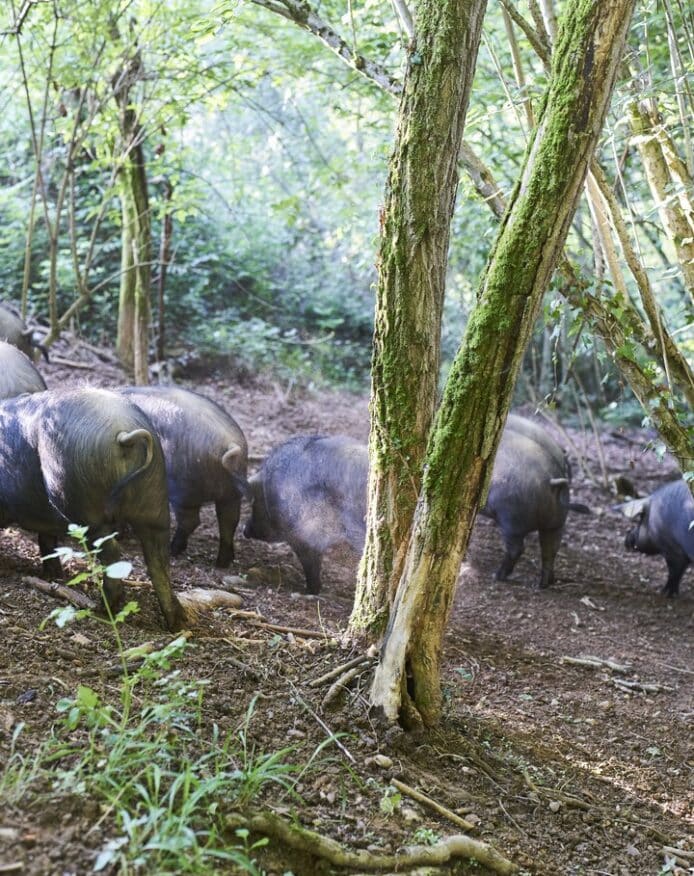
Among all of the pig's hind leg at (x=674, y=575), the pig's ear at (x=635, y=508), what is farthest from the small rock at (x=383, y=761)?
the pig's ear at (x=635, y=508)

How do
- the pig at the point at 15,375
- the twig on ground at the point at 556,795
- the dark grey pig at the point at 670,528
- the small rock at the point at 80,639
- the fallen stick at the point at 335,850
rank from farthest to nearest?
the dark grey pig at the point at 670,528, the pig at the point at 15,375, the small rock at the point at 80,639, the twig on ground at the point at 556,795, the fallen stick at the point at 335,850

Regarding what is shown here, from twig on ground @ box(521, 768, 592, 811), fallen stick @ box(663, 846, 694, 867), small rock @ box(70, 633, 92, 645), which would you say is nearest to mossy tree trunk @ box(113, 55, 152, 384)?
small rock @ box(70, 633, 92, 645)

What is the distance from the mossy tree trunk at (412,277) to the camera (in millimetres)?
3662

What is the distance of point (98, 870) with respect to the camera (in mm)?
2355

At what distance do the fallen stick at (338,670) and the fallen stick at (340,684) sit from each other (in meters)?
0.02

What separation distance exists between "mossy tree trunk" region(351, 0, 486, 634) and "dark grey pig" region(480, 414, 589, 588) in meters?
3.60

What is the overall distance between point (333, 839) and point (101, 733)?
2.72 ft

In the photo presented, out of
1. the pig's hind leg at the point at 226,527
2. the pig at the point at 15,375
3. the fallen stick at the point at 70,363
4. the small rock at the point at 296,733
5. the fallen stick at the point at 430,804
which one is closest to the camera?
the fallen stick at the point at 430,804

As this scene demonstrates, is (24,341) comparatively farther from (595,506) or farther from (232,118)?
(232,118)

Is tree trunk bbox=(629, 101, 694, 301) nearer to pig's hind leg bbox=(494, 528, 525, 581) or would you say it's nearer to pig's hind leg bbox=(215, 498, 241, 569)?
pig's hind leg bbox=(494, 528, 525, 581)

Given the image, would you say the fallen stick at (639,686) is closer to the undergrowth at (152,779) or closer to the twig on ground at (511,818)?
the twig on ground at (511,818)

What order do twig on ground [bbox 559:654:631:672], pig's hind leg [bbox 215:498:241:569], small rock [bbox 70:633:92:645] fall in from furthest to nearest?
1. pig's hind leg [bbox 215:498:241:569]
2. twig on ground [bbox 559:654:631:672]
3. small rock [bbox 70:633:92:645]

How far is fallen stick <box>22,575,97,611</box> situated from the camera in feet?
14.9

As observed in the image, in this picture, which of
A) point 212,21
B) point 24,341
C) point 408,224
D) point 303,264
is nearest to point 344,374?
point 303,264
